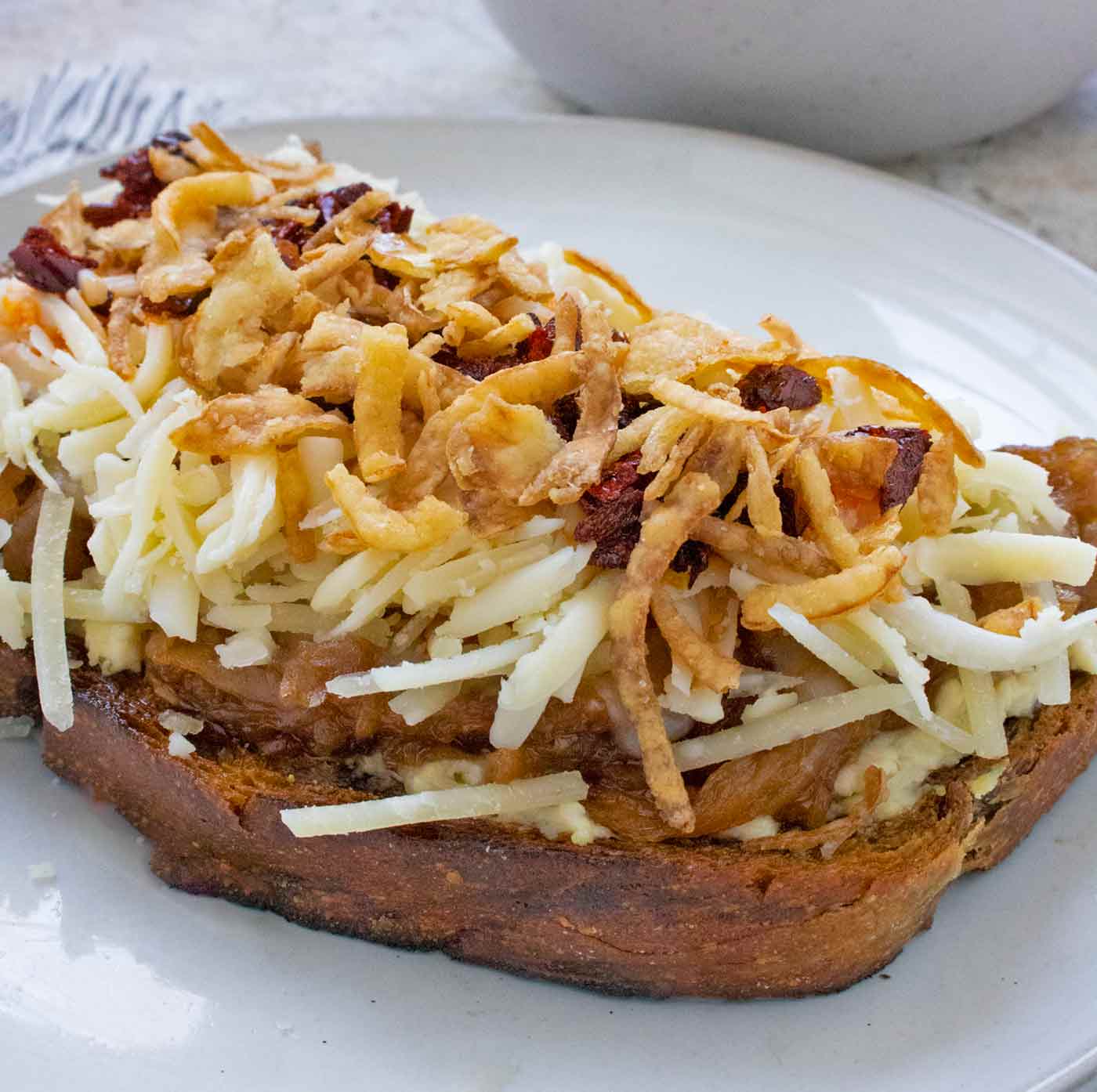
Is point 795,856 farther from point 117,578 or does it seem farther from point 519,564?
point 117,578

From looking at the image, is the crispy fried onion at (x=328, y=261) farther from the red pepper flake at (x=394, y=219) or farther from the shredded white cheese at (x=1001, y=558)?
the shredded white cheese at (x=1001, y=558)

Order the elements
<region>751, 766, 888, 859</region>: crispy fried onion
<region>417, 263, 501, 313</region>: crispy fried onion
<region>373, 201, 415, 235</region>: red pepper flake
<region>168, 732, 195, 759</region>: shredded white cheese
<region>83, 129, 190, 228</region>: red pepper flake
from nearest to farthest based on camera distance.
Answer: <region>751, 766, 888, 859</region>: crispy fried onion
<region>168, 732, 195, 759</region>: shredded white cheese
<region>417, 263, 501, 313</region>: crispy fried onion
<region>373, 201, 415, 235</region>: red pepper flake
<region>83, 129, 190, 228</region>: red pepper flake

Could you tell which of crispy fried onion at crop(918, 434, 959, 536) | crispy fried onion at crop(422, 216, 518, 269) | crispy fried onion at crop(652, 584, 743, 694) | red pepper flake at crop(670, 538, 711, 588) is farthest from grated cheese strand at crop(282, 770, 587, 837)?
crispy fried onion at crop(422, 216, 518, 269)

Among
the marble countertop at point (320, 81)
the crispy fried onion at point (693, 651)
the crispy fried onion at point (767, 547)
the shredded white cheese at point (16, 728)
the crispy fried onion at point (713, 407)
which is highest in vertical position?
the crispy fried onion at point (713, 407)

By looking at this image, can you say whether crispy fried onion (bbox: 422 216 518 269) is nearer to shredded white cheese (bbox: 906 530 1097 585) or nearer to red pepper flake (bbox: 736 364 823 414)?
red pepper flake (bbox: 736 364 823 414)

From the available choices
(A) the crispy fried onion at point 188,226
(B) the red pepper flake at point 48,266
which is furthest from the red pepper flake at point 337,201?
(B) the red pepper flake at point 48,266

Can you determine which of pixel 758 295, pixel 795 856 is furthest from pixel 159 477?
pixel 758 295
